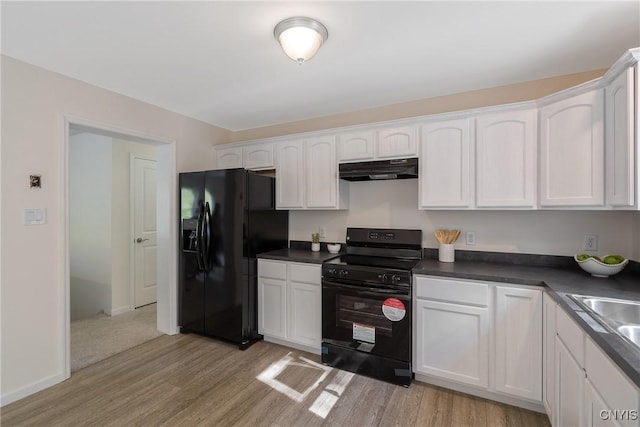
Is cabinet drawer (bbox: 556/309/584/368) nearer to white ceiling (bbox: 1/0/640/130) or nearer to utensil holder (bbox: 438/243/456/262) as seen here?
utensil holder (bbox: 438/243/456/262)

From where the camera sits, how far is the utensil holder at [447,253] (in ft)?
8.63

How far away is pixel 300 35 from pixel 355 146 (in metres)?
1.27

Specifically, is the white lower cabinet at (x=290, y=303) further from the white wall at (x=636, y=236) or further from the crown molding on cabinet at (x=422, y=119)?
the white wall at (x=636, y=236)

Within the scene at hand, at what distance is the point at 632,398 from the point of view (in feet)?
3.10

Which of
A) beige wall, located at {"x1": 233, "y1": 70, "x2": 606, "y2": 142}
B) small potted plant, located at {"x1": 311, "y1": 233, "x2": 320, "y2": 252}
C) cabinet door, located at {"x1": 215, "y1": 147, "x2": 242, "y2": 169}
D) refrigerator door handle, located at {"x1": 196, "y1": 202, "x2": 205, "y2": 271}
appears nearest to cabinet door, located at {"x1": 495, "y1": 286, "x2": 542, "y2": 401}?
beige wall, located at {"x1": 233, "y1": 70, "x2": 606, "y2": 142}

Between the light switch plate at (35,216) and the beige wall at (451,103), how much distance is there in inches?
91.0

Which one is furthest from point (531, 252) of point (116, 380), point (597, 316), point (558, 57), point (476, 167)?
point (116, 380)

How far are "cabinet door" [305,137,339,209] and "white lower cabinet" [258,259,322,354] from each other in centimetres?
69

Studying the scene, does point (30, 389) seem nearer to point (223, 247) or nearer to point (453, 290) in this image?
point (223, 247)

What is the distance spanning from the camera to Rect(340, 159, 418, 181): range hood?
2596mm

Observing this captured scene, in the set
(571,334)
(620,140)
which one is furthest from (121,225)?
(620,140)

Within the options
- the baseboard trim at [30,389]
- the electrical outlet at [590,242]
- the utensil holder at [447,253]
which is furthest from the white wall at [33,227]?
the electrical outlet at [590,242]

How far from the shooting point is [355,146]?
288 cm

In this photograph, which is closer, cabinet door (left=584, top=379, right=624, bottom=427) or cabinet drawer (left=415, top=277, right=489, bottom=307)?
cabinet door (left=584, top=379, right=624, bottom=427)
